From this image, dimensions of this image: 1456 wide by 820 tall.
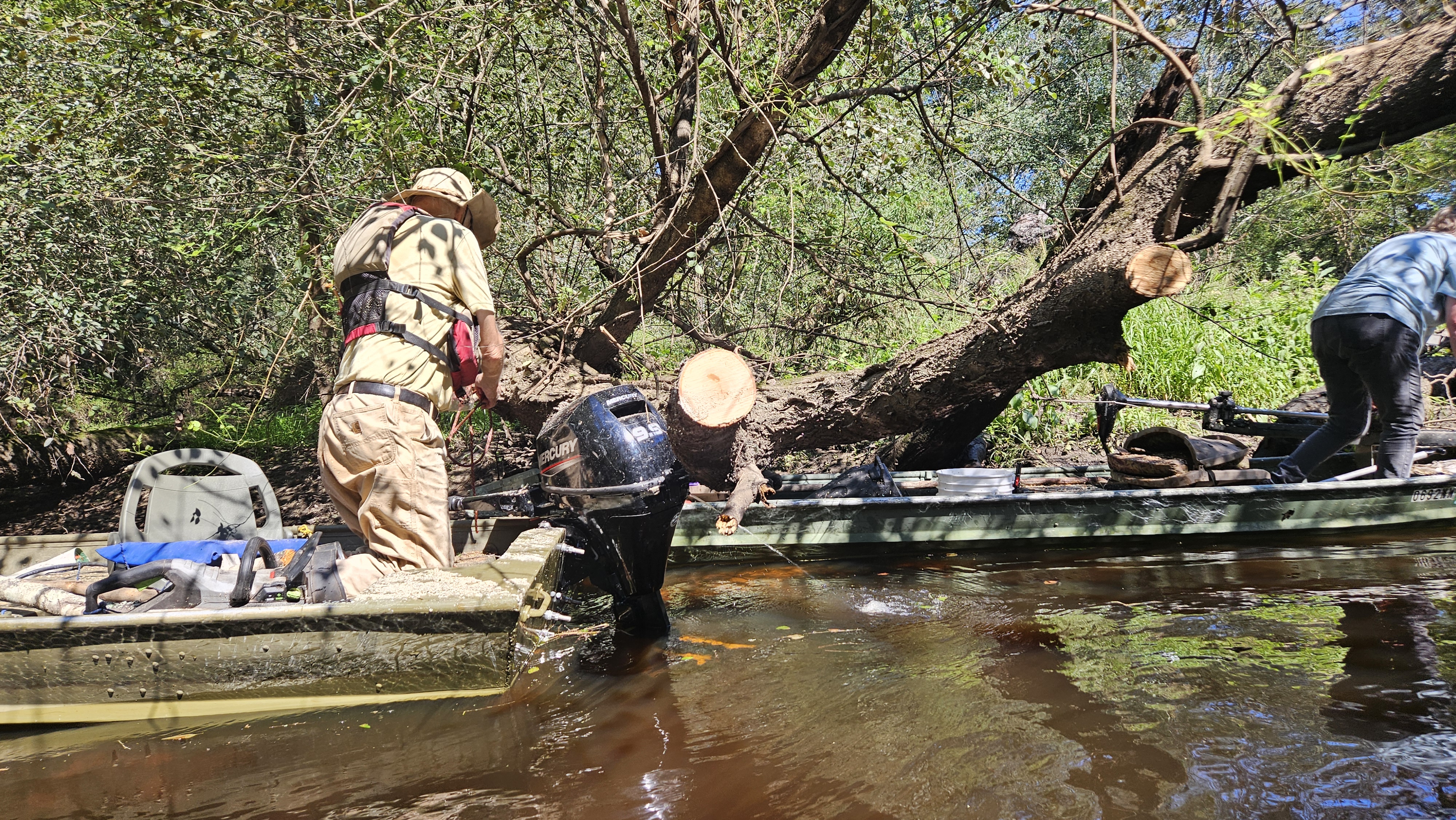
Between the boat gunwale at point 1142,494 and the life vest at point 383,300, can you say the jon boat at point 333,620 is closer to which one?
the life vest at point 383,300

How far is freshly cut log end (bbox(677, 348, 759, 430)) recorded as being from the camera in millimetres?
4863

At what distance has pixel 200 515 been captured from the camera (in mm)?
4301

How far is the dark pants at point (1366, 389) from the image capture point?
191 inches

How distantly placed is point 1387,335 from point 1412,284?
1.09 feet

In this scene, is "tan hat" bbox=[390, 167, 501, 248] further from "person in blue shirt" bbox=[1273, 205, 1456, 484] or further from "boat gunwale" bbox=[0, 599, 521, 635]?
"person in blue shirt" bbox=[1273, 205, 1456, 484]

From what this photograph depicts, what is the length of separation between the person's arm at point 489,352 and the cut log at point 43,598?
173 cm

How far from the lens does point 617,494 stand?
136 inches

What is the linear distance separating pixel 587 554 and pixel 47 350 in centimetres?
525

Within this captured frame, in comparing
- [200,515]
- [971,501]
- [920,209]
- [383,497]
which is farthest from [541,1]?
[920,209]

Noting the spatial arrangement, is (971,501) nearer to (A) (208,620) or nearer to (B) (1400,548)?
(B) (1400,548)

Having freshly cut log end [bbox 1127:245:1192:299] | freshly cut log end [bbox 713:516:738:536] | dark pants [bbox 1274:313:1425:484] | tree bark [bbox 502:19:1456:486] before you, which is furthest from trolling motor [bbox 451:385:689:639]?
dark pants [bbox 1274:313:1425:484]

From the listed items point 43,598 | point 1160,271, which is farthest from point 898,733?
point 43,598

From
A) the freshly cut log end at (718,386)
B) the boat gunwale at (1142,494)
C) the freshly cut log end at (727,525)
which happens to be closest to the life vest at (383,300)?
the freshly cut log end at (718,386)

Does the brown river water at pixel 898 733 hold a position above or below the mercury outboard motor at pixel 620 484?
below
